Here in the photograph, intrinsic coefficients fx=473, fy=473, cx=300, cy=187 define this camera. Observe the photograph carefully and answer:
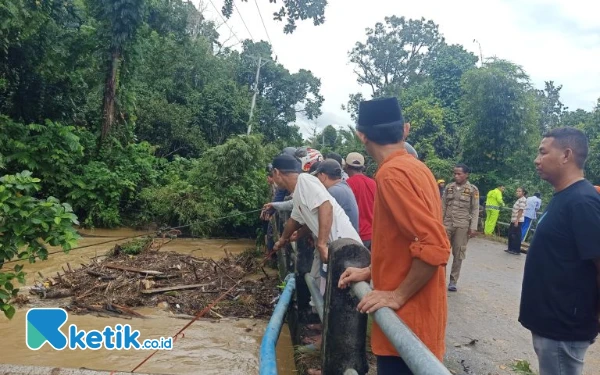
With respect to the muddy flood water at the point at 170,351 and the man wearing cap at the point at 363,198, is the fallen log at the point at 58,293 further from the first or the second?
the man wearing cap at the point at 363,198

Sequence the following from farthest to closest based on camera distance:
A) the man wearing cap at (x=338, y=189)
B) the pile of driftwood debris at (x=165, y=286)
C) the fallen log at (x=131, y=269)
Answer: the fallen log at (x=131, y=269) → the pile of driftwood debris at (x=165, y=286) → the man wearing cap at (x=338, y=189)

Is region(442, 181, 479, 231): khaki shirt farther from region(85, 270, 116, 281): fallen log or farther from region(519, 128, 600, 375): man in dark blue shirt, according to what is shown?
region(85, 270, 116, 281): fallen log

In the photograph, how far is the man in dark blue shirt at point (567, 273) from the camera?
94.4 inches

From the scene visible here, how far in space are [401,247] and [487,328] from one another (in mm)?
4232

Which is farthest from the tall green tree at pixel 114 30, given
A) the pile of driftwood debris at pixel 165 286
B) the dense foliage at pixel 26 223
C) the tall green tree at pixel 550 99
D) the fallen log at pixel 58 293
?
the tall green tree at pixel 550 99

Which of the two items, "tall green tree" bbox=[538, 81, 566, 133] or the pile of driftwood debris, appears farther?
"tall green tree" bbox=[538, 81, 566, 133]

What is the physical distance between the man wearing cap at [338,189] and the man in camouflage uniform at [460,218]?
3.29 meters

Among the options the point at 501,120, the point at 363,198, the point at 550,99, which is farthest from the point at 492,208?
the point at 550,99

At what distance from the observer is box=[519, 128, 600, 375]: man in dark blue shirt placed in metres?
2.40

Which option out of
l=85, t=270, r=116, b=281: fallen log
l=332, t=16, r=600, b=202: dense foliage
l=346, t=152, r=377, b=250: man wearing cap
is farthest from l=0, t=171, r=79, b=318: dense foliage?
l=332, t=16, r=600, b=202: dense foliage

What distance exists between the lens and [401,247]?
2023 mm

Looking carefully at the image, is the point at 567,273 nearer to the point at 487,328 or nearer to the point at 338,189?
the point at 338,189

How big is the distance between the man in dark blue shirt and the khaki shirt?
15.3 feet

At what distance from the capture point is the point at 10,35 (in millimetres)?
12172
